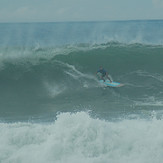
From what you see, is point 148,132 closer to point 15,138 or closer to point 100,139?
point 100,139

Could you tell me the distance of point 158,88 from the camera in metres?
13.3

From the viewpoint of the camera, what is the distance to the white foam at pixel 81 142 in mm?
6879

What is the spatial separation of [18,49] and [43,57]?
2.54 meters

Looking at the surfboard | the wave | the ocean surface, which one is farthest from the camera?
the surfboard

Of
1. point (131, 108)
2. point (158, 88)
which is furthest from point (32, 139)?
point (158, 88)

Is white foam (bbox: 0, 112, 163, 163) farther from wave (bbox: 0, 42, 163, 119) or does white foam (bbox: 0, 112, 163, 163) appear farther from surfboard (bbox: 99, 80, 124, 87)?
surfboard (bbox: 99, 80, 124, 87)

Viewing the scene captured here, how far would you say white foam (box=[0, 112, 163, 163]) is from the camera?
6.88 meters

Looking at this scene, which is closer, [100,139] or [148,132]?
[100,139]

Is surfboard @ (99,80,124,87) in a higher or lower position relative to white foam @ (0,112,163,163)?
higher

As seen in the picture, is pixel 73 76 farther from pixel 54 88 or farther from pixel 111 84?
pixel 111 84

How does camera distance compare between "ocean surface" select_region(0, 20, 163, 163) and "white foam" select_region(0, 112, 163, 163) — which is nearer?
"white foam" select_region(0, 112, 163, 163)

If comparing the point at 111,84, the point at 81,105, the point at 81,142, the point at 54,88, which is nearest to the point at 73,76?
the point at 54,88

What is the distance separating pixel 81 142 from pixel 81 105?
433cm

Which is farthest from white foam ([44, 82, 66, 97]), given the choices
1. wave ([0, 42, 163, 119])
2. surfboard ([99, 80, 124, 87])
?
surfboard ([99, 80, 124, 87])
